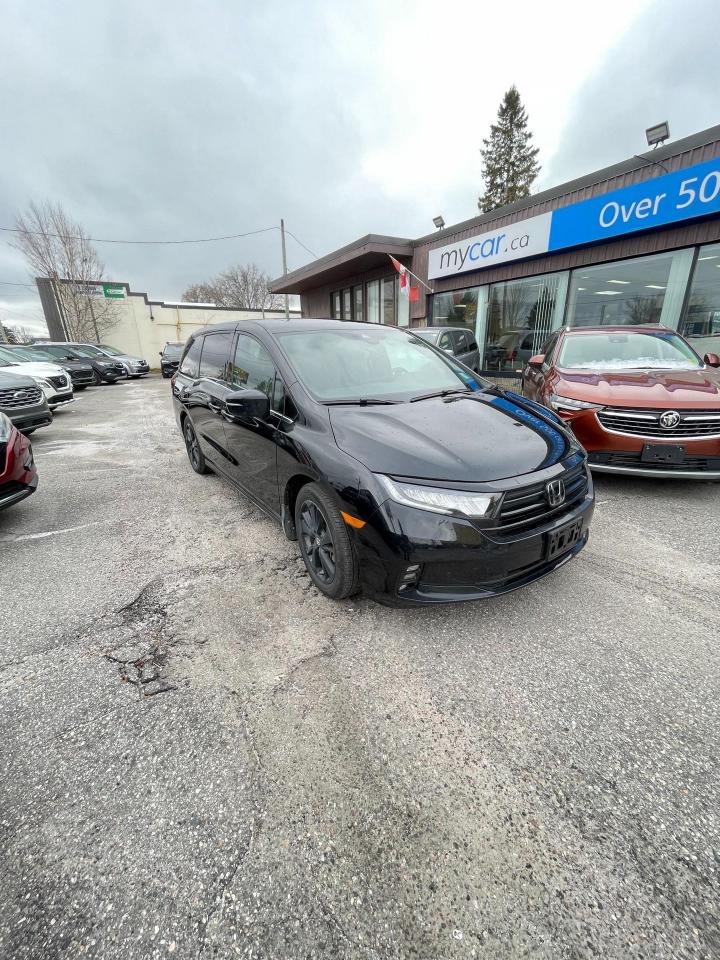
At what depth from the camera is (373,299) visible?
51.2 ft

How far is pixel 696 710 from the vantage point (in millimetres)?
1773

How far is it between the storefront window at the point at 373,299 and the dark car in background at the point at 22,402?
11389mm

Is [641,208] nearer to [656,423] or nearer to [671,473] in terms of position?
[656,423]

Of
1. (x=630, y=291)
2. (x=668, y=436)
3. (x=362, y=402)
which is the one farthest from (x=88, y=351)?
(x=668, y=436)

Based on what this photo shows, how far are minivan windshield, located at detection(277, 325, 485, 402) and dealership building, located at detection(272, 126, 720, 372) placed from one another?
220 inches

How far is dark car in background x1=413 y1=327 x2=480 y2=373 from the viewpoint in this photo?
8.58 metres

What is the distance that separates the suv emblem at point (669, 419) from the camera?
12.0 feet

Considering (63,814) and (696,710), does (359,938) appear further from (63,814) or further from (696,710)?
(696,710)

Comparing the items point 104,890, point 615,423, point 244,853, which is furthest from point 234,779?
point 615,423

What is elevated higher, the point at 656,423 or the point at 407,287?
the point at 407,287

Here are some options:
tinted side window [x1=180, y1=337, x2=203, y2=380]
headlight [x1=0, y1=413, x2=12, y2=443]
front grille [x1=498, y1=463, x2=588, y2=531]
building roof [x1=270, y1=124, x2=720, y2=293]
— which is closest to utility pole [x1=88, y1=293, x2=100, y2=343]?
building roof [x1=270, y1=124, x2=720, y2=293]

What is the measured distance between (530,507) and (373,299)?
49.8 ft

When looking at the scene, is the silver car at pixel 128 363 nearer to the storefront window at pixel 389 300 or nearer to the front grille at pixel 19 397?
the storefront window at pixel 389 300

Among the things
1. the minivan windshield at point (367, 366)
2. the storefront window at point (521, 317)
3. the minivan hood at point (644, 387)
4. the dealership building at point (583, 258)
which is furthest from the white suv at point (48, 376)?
the storefront window at point (521, 317)
